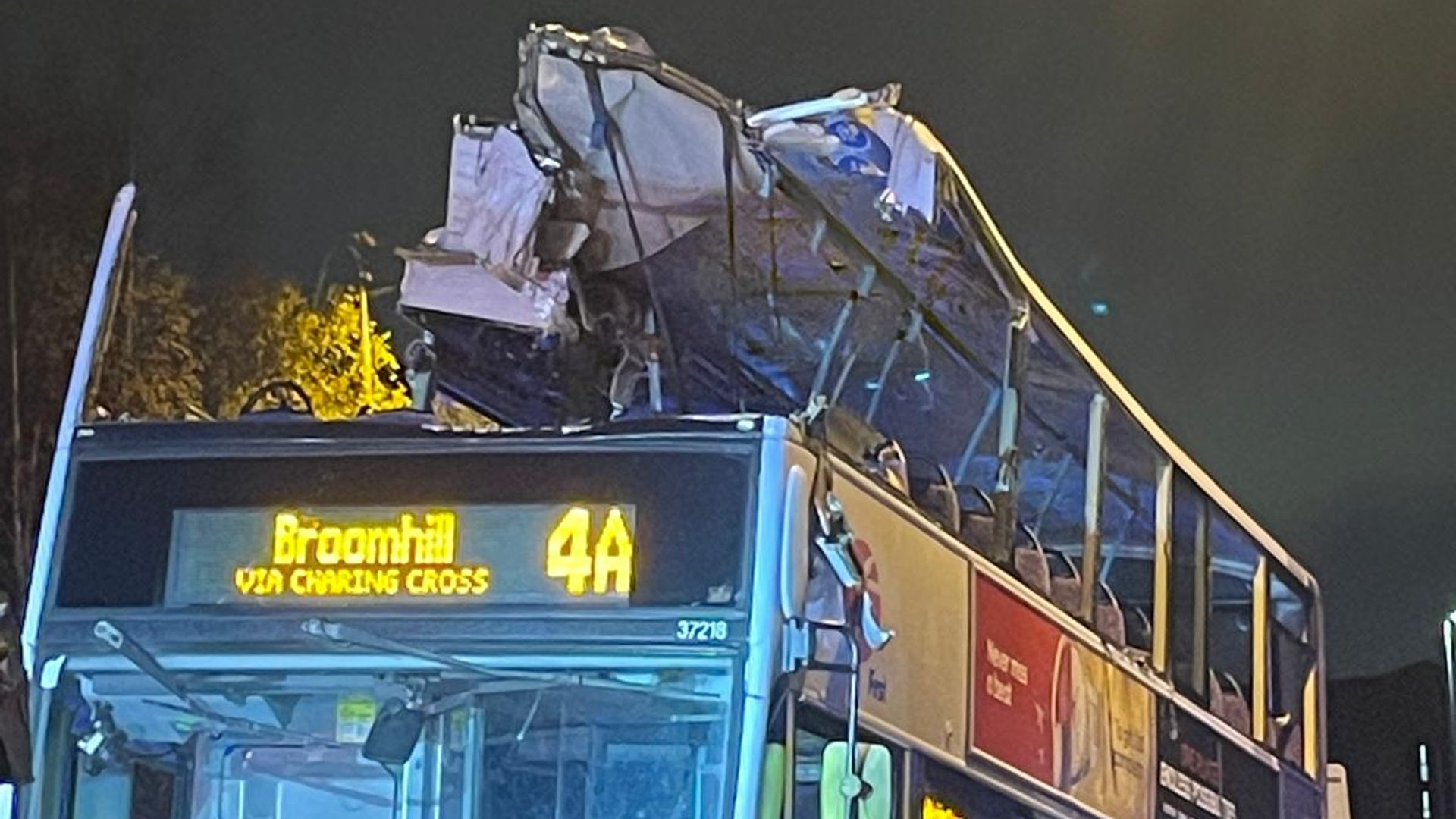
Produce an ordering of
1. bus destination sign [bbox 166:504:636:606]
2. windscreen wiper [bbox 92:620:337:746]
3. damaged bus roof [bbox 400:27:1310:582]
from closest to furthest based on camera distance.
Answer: bus destination sign [bbox 166:504:636:606]
windscreen wiper [bbox 92:620:337:746]
damaged bus roof [bbox 400:27:1310:582]

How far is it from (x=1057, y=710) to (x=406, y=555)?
252 centimetres

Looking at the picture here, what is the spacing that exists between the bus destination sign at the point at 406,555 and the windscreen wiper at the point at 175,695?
0.15 metres

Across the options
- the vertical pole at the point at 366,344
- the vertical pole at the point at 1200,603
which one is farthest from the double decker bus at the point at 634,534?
the vertical pole at the point at 366,344

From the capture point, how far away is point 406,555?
615cm

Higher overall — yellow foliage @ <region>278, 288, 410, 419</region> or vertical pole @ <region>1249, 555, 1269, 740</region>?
yellow foliage @ <region>278, 288, 410, 419</region>

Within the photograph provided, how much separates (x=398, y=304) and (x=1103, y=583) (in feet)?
9.13

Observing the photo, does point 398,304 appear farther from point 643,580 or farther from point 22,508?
point 22,508

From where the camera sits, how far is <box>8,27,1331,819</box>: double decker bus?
5.93m

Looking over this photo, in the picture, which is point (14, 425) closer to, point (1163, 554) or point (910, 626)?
point (1163, 554)

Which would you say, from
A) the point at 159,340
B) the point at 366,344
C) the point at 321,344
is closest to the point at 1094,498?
the point at 366,344

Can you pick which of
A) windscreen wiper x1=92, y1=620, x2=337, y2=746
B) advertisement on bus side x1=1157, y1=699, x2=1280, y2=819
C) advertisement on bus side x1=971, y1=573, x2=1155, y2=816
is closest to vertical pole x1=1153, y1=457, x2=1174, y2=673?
advertisement on bus side x1=1157, y1=699, x2=1280, y2=819

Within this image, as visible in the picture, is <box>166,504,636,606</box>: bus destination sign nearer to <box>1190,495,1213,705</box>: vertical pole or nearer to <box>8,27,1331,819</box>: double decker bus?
<box>8,27,1331,819</box>: double decker bus

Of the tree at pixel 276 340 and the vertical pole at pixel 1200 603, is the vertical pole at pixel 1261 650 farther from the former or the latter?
the tree at pixel 276 340

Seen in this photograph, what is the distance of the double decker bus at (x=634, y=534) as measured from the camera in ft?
19.5
